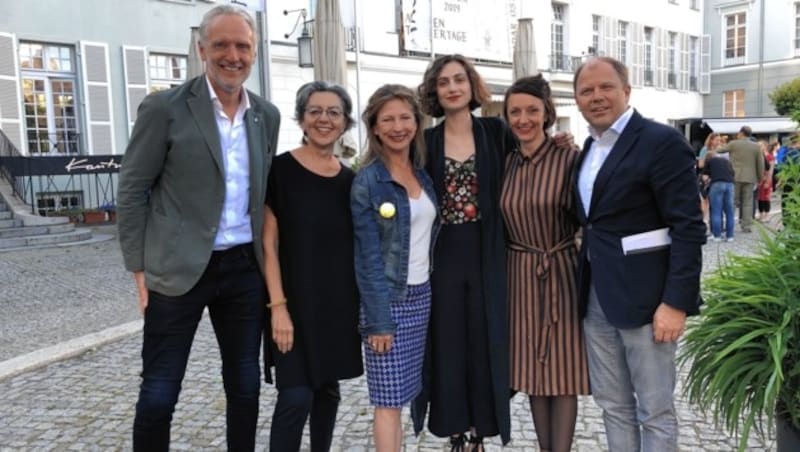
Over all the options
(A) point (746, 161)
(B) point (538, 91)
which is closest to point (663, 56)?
(A) point (746, 161)

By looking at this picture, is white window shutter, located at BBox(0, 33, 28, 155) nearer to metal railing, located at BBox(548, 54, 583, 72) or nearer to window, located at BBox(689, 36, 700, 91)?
metal railing, located at BBox(548, 54, 583, 72)

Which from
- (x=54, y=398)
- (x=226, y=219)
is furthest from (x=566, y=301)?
(x=54, y=398)

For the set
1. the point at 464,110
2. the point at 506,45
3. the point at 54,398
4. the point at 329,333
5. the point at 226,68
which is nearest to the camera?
the point at 226,68

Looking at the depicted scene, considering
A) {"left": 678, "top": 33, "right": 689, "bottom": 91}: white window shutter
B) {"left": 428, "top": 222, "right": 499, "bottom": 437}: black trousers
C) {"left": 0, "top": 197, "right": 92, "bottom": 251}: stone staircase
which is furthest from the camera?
{"left": 678, "top": 33, "right": 689, "bottom": 91}: white window shutter

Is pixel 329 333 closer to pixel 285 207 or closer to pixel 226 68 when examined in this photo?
pixel 285 207

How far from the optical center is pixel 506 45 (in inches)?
861

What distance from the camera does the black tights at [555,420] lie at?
2980 mm

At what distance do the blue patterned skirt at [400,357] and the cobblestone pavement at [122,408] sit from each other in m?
0.75

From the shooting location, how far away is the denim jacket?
270cm

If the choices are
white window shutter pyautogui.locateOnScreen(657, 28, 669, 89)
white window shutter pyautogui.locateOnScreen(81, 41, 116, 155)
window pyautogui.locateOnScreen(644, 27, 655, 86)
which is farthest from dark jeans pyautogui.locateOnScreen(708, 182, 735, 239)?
white window shutter pyautogui.locateOnScreen(657, 28, 669, 89)

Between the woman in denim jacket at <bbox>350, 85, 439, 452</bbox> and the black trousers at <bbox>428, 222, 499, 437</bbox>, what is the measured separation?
7cm

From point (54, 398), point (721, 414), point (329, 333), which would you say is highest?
point (329, 333)

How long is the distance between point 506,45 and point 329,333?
67.1 feet

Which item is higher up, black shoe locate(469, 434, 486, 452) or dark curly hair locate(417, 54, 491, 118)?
dark curly hair locate(417, 54, 491, 118)
